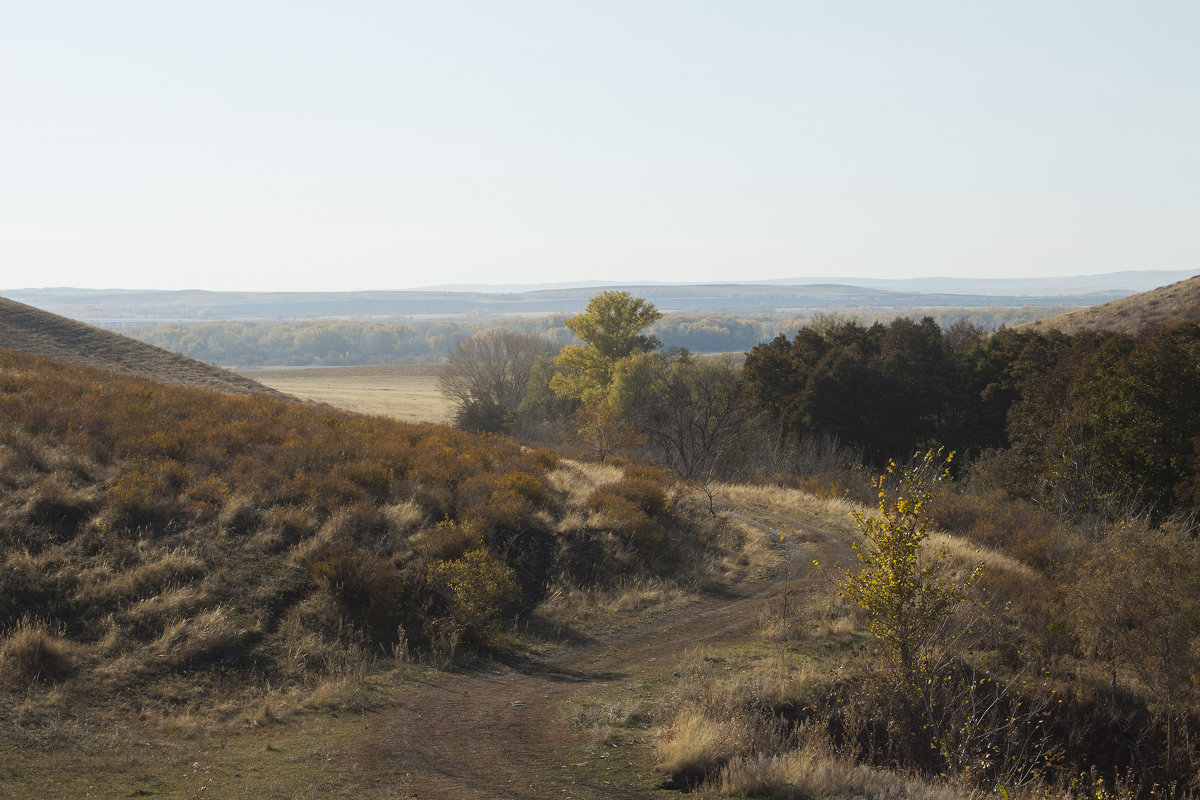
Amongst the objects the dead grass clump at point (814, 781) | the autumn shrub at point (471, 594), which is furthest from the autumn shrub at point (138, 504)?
the dead grass clump at point (814, 781)

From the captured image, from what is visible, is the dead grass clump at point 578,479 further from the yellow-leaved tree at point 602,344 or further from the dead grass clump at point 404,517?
the yellow-leaved tree at point 602,344

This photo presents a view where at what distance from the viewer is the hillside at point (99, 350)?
42.7 meters

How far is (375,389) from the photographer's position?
111 meters

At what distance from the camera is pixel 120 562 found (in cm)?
1301

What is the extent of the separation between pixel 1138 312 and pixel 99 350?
249ft

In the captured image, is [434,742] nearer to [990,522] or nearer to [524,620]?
[524,620]

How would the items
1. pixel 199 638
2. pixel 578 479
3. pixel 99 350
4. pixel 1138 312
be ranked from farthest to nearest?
pixel 1138 312
pixel 99 350
pixel 578 479
pixel 199 638

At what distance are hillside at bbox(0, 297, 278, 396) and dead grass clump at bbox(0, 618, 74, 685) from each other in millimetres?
33824

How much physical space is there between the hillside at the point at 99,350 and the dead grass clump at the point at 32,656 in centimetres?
3382

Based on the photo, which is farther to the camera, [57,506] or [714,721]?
[57,506]

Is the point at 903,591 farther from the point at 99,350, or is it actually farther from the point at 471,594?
the point at 99,350

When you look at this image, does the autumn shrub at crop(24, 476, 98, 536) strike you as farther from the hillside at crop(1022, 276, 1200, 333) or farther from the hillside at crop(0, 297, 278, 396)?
the hillside at crop(1022, 276, 1200, 333)

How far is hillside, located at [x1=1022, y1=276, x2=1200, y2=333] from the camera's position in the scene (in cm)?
5947

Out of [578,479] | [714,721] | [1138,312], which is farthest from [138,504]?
[1138,312]
